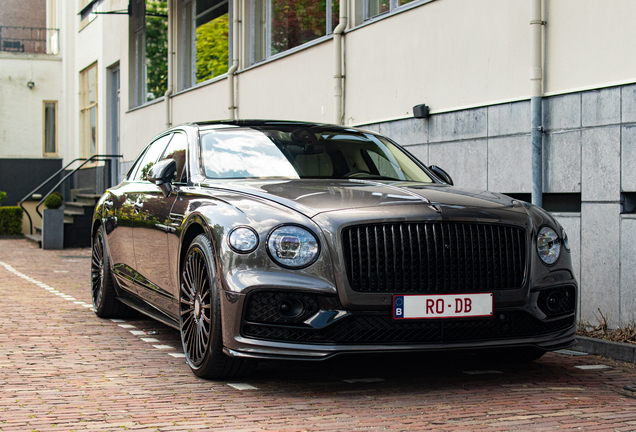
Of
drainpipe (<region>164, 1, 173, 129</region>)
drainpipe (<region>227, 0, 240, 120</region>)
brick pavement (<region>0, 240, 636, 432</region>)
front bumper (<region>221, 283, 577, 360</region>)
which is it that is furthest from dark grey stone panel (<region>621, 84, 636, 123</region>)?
drainpipe (<region>164, 1, 173, 129</region>)

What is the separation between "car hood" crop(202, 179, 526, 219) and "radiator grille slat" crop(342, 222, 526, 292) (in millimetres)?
119

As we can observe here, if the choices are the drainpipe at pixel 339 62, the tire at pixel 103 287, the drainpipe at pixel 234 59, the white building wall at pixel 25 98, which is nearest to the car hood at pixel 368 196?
the tire at pixel 103 287

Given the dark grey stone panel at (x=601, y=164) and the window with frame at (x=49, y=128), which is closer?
the dark grey stone panel at (x=601, y=164)

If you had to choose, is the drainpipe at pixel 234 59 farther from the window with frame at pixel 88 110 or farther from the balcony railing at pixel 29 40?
the balcony railing at pixel 29 40

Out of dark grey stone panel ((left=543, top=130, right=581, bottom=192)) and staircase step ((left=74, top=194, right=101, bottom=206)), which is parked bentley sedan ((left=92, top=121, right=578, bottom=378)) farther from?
staircase step ((left=74, top=194, right=101, bottom=206))

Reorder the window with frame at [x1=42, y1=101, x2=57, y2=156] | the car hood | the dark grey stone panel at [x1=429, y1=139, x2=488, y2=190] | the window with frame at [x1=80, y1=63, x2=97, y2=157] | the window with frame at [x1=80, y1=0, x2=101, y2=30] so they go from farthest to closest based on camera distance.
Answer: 1. the window with frame at [x1=42, y1=101, x2=57, y2=156]
2. the window with frame at [x1=80, y1=63, x2=97, y2=157]
3. the window with frame at [x1=80, y1=0, x2=101, y2=30]
4. the dark grey stone panel at [x1=429, y1=139, x2=488, y2=190]
5. the car hood

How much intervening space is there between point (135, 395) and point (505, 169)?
477 centimetres

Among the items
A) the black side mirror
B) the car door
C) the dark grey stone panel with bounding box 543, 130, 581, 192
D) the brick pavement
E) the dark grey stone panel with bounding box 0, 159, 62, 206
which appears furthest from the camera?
the dark grey stone panel with bounding box 0, 159, 62, 206

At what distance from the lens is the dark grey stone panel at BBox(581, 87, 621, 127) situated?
22.5 ft

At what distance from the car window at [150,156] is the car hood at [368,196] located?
5.55 feet

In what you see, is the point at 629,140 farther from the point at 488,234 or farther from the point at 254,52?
the point at 254,52

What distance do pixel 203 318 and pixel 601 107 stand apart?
4003 millimetres

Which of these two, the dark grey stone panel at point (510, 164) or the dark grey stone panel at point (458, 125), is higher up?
the dark grey stone panel at point (458, 125)

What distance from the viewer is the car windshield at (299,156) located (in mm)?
5711
